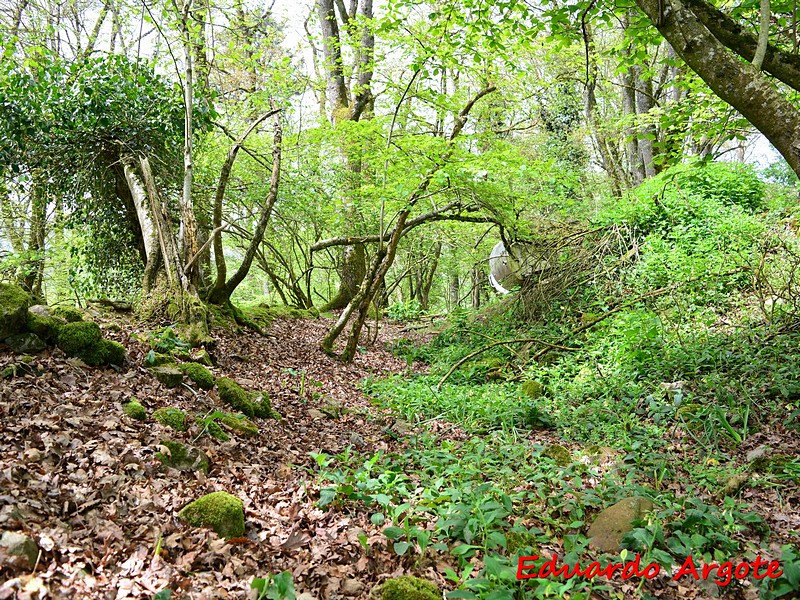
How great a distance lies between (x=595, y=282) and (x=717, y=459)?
4885mm

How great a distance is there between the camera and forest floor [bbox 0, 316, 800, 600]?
2383mm

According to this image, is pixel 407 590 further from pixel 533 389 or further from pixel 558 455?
pixel 533 389

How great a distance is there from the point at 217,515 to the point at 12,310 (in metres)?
2.85

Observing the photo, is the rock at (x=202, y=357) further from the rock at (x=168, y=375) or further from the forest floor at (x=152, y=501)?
the rock at (x=168, y=375)

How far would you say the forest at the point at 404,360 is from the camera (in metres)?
2.85

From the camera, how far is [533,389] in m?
6.73

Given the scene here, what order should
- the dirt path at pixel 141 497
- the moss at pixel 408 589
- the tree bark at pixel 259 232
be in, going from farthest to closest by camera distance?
1. the tree bark at pixel 259 232
2. the moss at pixel 408 589
3. the dirt path at pixel 141 497

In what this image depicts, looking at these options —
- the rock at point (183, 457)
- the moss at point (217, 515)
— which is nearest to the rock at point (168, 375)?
the rock at point (183, 457)

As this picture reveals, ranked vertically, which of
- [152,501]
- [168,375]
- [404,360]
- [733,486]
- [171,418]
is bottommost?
[733,486]

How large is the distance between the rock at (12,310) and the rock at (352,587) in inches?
142

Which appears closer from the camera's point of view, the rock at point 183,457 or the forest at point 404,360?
the forest at point 404,360

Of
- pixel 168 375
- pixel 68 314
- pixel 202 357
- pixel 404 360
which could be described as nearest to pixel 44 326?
pixel 68 314

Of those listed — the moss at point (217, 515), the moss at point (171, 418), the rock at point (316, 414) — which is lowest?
the rock at point (316, 414)

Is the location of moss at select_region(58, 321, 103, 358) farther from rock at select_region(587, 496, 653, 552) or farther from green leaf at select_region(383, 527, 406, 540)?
rock at select_region(587, 496, 653, 552)
